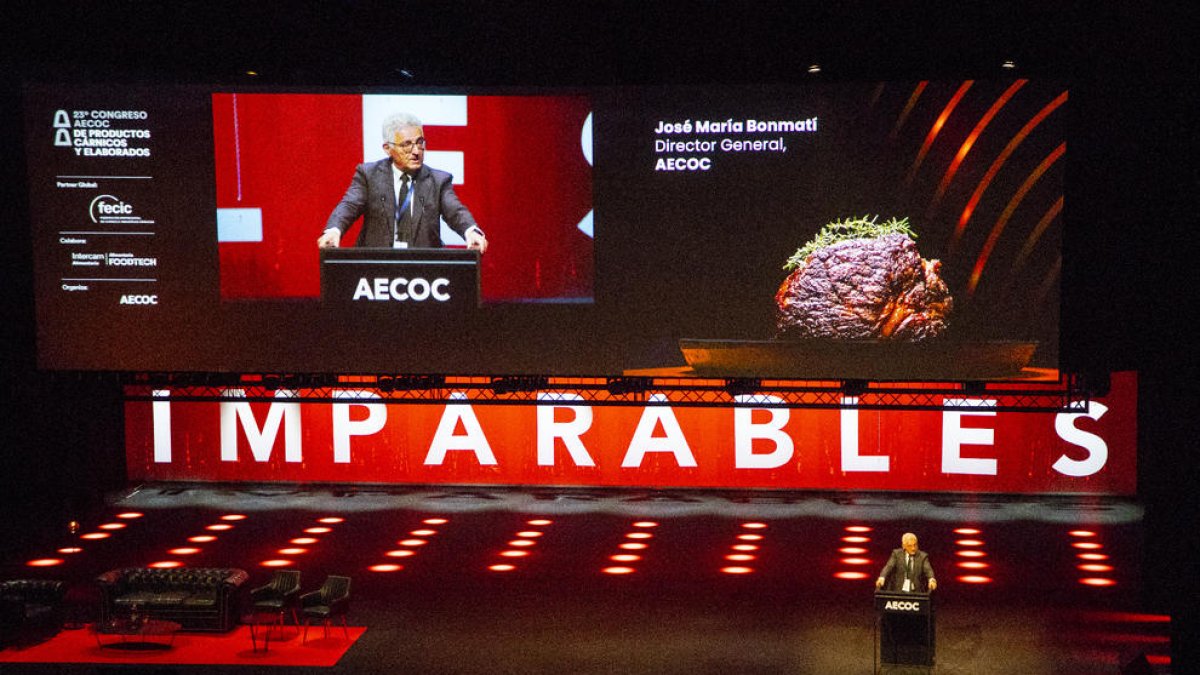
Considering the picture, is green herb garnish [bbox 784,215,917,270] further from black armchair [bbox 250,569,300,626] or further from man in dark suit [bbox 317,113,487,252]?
black armchair [bbox 250,569,300,626]

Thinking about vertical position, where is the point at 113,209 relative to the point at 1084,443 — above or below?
above

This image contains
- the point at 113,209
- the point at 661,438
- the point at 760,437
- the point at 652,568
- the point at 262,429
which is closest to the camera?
the point at 113,209

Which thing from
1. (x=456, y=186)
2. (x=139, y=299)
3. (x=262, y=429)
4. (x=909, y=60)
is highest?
(x=909, y=60)

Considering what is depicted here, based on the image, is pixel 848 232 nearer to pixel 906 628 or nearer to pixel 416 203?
pixel 906 628

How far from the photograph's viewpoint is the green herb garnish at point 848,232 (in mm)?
10258

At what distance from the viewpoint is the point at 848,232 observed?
1035 cm

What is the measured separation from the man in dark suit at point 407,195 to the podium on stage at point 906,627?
4671 mm

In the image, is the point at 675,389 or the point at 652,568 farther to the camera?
the point at 675,389

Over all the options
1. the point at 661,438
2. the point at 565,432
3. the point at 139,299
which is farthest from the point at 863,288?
the point at 139,299

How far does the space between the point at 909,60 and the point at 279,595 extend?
717 centimetres

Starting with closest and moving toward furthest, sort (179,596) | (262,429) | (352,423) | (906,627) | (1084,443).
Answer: (906,627) < (179,596) < (1084,443) < (352,423) < (262,429)

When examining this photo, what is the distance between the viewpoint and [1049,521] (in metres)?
12.8

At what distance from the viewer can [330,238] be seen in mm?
10844

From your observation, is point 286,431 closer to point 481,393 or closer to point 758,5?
point 481,393
